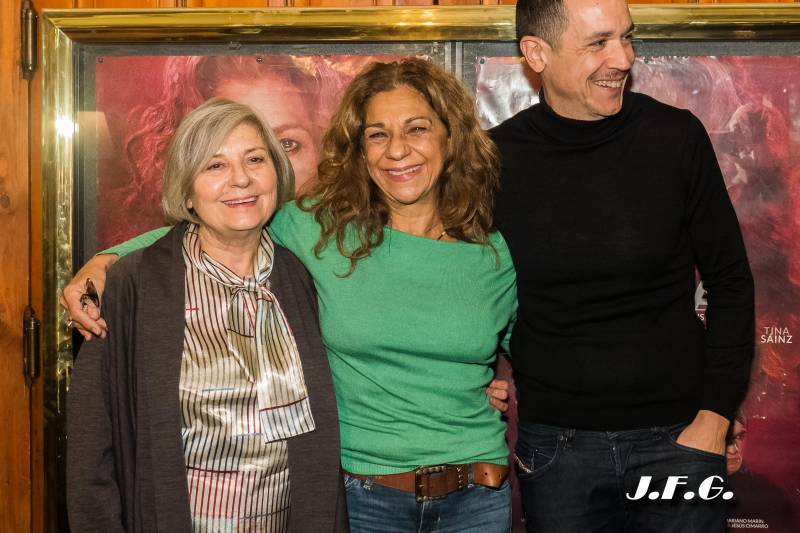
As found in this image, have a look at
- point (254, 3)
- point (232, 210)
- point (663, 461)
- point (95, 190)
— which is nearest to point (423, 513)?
point (663, 461)

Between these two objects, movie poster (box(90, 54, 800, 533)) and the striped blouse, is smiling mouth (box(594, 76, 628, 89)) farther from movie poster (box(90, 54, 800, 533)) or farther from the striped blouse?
the striped blouse

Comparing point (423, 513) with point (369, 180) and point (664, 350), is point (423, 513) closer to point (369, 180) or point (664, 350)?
point (664, 350)

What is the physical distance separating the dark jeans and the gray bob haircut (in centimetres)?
106

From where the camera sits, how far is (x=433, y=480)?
191 cm

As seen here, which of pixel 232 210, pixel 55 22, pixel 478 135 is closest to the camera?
pixel 232 210

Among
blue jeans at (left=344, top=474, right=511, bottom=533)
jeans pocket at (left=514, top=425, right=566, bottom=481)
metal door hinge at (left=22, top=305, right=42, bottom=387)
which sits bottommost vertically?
blue jeans at (left=344, top=474, right=511, bottom=533)

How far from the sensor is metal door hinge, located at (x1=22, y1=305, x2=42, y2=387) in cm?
245

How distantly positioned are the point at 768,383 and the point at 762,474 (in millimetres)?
280

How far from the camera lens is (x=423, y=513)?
1.92 meters

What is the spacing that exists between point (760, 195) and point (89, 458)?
6.44 feet

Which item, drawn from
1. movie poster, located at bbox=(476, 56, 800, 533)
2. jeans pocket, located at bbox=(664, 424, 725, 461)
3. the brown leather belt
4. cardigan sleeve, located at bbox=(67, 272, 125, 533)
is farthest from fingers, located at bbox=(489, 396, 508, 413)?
cardigan sleeve, located at bbox=(67, 272, 125, 533)

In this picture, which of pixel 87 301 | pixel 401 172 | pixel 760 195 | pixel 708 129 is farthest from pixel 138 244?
pixel 760 195

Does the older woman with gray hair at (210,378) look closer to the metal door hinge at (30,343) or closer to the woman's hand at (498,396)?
the woman's hand at (498,396)

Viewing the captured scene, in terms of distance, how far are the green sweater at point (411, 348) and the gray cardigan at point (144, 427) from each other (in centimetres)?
8
